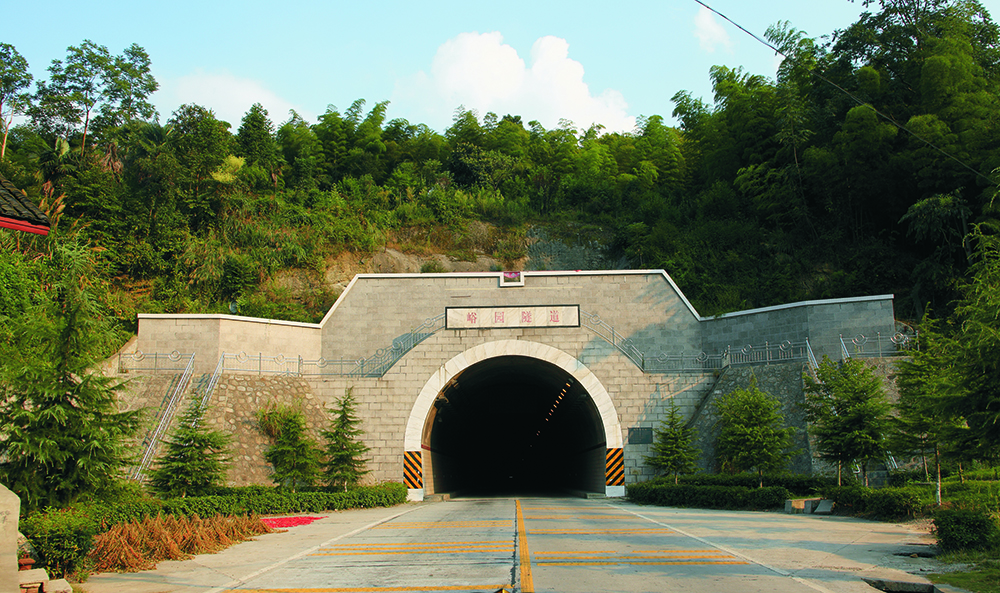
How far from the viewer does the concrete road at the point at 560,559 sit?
8.04 metres

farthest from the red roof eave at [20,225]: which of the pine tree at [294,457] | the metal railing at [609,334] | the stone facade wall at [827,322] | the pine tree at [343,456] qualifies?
the stone facade wall at [827,322]

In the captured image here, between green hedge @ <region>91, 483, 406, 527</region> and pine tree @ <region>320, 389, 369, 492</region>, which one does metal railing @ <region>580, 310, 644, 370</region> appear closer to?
green hedge @ <region>91, 483, 406, 527</region>

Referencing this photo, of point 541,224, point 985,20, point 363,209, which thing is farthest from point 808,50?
point 363,209

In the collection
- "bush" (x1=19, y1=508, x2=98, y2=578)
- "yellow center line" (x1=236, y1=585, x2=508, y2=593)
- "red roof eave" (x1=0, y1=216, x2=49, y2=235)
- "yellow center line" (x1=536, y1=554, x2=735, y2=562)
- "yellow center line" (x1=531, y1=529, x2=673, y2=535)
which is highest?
"red roof eave" (x1=0, y1=216, x2=49, y2=235)

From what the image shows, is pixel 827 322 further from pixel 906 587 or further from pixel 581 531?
pixel 906 587

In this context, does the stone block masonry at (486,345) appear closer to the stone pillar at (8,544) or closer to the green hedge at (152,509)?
the green hedge at (152,509)

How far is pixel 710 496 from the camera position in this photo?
66.3ft

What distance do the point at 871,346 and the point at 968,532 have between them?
1625cm

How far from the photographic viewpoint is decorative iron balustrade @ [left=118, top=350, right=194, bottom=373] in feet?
84.6

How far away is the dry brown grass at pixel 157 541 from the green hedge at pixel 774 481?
46.4ft

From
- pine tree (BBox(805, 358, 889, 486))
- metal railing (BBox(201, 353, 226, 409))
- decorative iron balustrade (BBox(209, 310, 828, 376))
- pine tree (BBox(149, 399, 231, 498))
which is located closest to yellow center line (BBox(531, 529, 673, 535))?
pine tree (BBox(805, 358, 889, 486))

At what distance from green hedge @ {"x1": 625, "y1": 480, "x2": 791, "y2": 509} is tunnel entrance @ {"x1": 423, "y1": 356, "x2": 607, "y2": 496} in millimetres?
4141

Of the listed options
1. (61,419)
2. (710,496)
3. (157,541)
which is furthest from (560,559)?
(710,496)

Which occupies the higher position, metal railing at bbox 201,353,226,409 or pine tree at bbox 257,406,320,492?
metal railing at bbox 201,353,226,409
